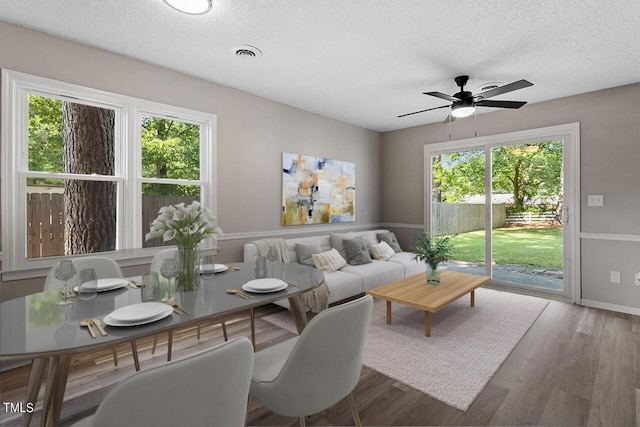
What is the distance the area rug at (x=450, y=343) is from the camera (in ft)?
7.13

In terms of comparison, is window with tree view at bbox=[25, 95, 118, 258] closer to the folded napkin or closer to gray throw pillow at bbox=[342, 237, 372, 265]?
the folded napkin

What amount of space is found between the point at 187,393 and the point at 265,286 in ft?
2.84

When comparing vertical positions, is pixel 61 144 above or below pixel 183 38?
below

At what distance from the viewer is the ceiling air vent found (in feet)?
8.92

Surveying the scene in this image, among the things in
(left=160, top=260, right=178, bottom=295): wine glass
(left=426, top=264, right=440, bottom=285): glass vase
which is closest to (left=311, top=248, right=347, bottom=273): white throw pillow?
(left=426, top=264, right=440, bottom=285): glass vase

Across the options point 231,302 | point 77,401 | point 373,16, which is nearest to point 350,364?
point 231,302

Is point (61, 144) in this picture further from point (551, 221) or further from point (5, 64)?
point (551, 221)

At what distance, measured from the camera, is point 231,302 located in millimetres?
1511

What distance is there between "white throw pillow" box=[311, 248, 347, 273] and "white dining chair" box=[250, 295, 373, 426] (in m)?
2.40

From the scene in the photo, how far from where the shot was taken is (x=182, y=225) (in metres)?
1.69

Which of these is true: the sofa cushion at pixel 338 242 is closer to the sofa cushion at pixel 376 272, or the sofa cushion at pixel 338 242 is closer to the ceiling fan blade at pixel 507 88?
the sofa cushion at pixel 376 272

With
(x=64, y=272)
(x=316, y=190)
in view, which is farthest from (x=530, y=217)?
(x=64, y=272)

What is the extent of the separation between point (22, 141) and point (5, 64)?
1.86 ft

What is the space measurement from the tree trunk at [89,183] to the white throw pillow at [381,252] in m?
3.25
